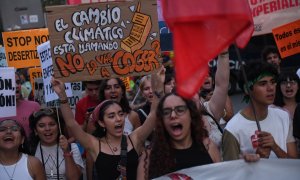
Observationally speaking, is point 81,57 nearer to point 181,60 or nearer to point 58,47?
point 58,47

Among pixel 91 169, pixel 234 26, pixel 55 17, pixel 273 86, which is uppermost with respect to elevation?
pixel 55 17

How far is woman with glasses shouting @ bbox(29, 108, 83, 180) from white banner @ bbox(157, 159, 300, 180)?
140 centimetres

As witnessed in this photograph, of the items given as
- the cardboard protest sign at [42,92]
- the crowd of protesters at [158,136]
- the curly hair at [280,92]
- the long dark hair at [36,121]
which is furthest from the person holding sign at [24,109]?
the curly hair at [280,92]

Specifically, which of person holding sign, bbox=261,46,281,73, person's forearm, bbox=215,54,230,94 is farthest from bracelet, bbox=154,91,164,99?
person holding sign, bbox=261,46,281,73

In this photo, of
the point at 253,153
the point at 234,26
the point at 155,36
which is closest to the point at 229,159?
the point at 253,153

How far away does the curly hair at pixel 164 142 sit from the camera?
4.34m

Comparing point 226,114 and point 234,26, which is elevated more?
point 234,26

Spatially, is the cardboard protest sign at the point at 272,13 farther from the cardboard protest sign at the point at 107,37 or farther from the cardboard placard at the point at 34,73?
the cardboard placard at the point at 34,73

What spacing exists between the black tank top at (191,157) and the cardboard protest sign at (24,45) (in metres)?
4.90

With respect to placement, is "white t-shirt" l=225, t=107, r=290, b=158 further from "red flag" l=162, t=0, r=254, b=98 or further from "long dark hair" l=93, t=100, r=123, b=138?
"red flag" l=162, t=0, r=254, b=98

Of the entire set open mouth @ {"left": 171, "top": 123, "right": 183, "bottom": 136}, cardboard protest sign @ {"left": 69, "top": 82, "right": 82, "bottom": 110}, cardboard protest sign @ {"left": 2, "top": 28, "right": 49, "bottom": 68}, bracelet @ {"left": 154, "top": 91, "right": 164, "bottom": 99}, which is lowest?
open mouth @ {"left": 171, "top": 123, "right": 183, "bottom": 136}

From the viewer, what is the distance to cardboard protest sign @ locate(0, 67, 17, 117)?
6266 millimetres

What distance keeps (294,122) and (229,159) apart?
85 cm

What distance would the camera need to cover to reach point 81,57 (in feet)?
19.7
